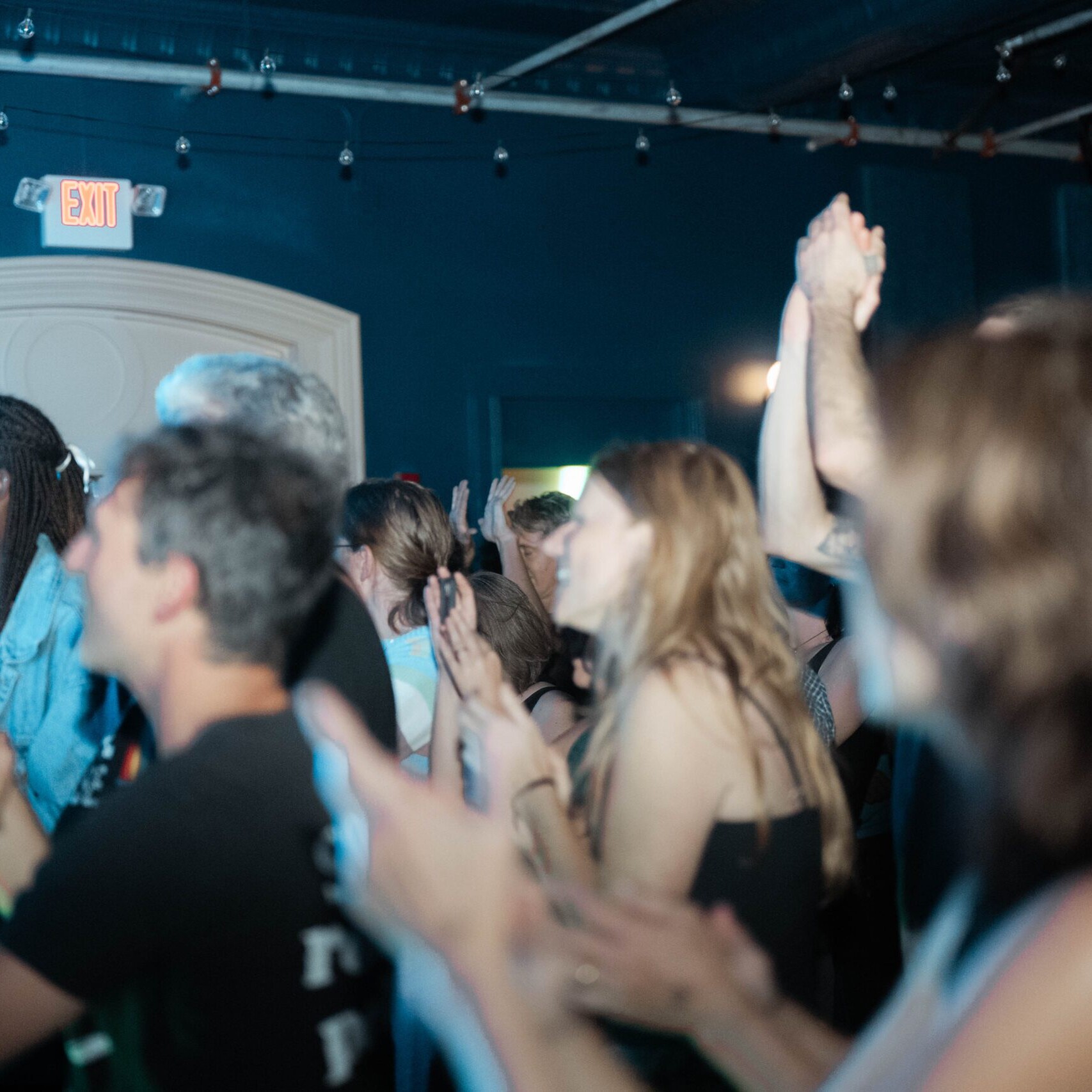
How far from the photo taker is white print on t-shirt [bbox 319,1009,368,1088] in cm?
116

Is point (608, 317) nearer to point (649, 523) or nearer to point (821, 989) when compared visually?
point (821, 989)

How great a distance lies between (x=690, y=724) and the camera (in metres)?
1.43

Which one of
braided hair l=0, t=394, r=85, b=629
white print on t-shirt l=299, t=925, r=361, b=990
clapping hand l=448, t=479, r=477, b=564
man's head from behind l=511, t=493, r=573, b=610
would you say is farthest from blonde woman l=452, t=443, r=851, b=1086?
clapping hand l=448, t=479, r=477, b=564

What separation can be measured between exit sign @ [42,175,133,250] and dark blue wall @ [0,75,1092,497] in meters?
Answer: 0.09

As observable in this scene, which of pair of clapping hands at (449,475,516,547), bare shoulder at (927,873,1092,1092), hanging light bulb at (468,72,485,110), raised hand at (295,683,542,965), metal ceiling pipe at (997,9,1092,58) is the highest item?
hanging light bulb at (468,72,485,110)

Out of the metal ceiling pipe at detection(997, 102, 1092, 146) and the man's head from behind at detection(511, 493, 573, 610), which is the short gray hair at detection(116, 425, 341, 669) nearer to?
the man's head from behind at detection(511, 493, 573, 610)

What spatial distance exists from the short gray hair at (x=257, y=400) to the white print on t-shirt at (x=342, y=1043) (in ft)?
2.44

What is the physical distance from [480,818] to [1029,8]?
4.98 metres

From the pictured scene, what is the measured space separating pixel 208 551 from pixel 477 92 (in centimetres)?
452

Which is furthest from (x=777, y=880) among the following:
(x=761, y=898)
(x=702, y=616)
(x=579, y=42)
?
(x=579, y=42)

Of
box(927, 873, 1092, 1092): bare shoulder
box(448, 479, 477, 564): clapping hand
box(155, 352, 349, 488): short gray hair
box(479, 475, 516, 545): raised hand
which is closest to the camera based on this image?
box(927, 873, 1092, 1092): bare shoulder

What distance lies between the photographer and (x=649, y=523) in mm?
1616

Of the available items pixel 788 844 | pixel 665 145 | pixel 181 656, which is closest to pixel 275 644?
pixel 181 656

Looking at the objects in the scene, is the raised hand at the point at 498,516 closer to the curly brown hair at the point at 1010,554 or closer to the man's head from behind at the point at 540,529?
the man's head from behind at the point at 540,529
